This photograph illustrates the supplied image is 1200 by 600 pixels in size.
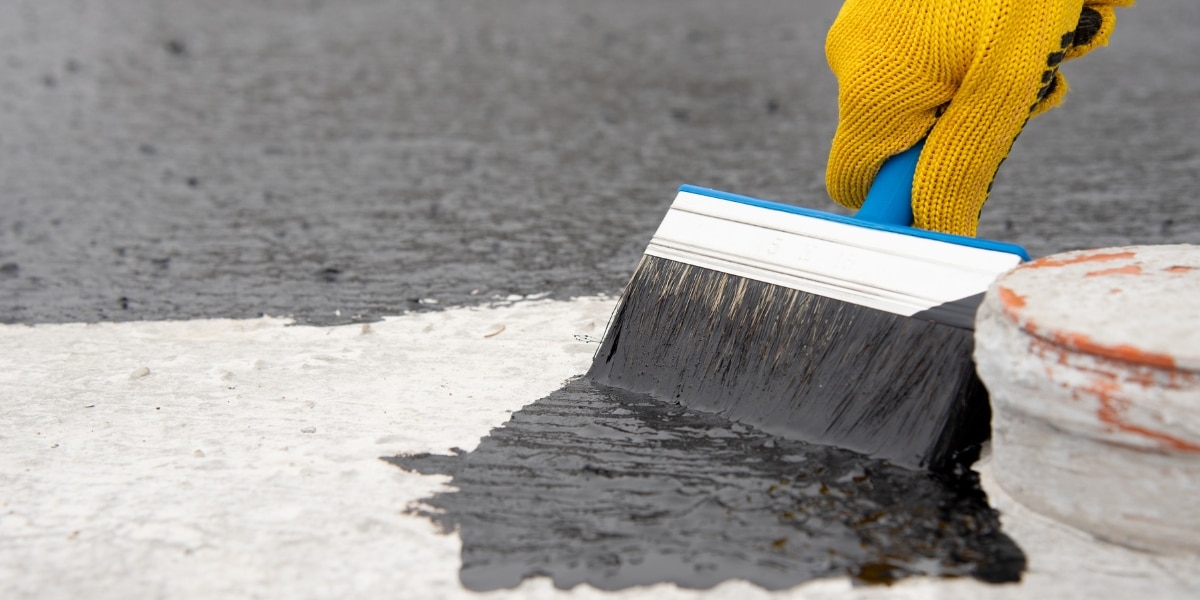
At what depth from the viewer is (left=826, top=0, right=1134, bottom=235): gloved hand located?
283 cm

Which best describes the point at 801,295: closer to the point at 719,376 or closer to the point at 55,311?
the point at 719,376

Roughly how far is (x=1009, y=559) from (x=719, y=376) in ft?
3.12

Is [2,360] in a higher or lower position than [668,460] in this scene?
lower

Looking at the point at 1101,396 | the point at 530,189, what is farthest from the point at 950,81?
the point at 530,189

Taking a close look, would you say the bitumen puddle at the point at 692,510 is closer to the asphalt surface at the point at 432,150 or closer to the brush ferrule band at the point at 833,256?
the brush ferrule band at the point at 833,256

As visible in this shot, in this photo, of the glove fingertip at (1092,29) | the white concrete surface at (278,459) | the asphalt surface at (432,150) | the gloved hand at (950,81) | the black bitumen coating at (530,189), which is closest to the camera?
the white concrete surface at (278,459)

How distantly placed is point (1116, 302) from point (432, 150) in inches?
199

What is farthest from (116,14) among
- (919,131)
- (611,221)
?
(919,131)

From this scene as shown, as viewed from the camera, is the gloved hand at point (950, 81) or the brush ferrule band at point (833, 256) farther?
the gloved hand at point (950, 81)

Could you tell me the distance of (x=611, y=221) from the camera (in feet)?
17.8

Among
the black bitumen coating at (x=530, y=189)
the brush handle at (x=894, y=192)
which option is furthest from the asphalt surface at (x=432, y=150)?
the brush handle at (x=894, y=192)

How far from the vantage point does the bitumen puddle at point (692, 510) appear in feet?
7.57

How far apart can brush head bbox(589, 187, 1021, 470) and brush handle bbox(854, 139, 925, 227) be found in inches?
8.2

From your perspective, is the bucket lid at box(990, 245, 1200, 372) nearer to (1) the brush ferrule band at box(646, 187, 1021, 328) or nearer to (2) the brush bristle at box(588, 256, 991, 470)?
(1) the brush ferrule band at box(646, 187, 1021, 328)
